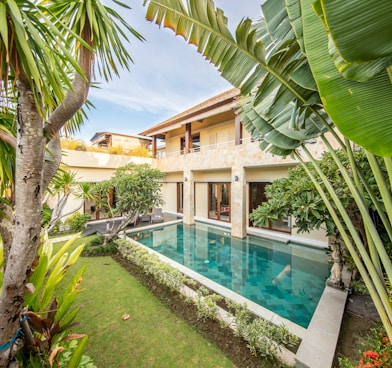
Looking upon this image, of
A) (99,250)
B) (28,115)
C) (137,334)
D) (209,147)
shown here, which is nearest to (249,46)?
(28,115)

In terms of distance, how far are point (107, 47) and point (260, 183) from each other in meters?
12.7

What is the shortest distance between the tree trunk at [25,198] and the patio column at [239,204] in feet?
37.9

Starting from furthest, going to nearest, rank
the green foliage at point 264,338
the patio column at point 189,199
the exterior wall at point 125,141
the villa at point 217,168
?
the exterior wall at point 125,141 < the patio column at point 189,199 < the villa at point 217,168 < the green foliage at point 264,338

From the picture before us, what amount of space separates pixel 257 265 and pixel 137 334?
20.1 feet

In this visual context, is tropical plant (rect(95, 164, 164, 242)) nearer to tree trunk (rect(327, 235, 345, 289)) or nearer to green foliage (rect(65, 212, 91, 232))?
green foliage (rect(65, 212, 91, 232))

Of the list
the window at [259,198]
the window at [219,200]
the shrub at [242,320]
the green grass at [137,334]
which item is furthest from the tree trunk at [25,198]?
the window at [219,200]

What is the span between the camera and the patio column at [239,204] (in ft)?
40.3

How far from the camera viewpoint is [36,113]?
1788 mm

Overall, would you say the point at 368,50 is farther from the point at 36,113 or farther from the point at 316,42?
the point at 36,113

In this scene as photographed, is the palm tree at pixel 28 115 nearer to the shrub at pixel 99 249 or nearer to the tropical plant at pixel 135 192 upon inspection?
the shrub at pixel 99 249

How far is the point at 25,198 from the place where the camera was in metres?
1.78

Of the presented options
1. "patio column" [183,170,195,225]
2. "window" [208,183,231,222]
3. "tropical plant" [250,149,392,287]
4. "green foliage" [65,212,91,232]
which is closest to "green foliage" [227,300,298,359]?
"tropical plant" [250,149,392,287]

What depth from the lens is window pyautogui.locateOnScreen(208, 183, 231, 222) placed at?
53.5 ft

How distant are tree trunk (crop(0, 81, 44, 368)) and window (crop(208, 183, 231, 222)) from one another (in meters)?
14.9
